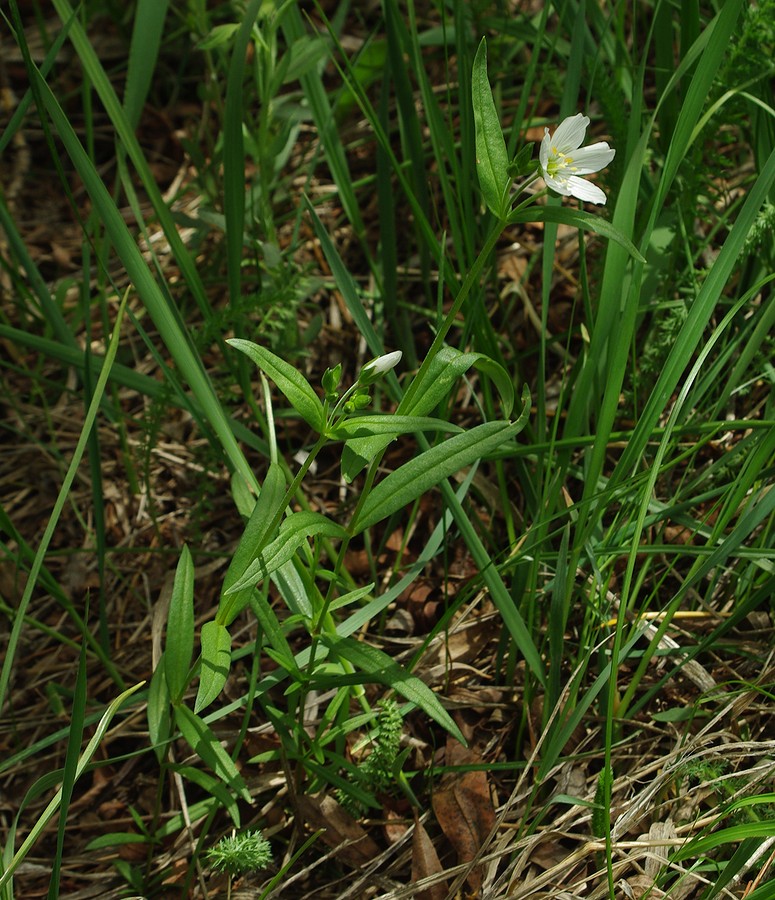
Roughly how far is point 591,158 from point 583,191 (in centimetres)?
8

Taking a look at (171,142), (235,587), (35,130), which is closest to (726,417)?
(235,587)

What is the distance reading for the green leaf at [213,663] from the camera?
1.41 meters

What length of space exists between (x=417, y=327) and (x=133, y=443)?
850mm

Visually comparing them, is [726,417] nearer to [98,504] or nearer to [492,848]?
[492,848]

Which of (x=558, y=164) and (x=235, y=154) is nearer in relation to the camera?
(x=558, y=164)

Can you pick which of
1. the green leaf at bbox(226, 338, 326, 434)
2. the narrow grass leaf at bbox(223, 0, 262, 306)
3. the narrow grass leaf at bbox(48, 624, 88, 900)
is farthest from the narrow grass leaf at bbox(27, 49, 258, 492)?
the narrow grass leaf at bbox(48, 624, 88, 900)

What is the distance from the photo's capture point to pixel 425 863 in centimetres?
166

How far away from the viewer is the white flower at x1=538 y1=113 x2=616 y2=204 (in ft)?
4.34

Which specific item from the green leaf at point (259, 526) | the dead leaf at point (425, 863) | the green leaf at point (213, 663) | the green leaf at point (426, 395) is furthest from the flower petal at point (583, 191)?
the dead leaf at point (425, 863)

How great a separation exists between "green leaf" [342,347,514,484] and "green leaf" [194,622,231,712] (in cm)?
36

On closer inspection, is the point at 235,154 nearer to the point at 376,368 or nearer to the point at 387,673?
the point at 376,368

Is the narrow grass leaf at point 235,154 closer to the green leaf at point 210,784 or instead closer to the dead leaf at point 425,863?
the green leaf at point 210,784

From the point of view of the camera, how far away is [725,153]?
2.50m

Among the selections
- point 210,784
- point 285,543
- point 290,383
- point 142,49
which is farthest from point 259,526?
point 142,49
